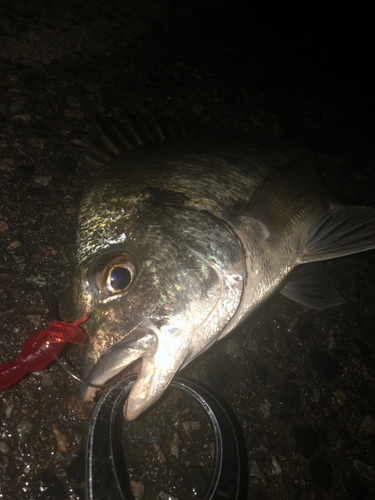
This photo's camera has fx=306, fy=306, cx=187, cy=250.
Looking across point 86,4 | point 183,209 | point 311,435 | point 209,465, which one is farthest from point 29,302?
point 86,4

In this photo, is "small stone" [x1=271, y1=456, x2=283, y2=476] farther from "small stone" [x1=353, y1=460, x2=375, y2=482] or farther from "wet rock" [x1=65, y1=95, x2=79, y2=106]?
"wet rock" [x1=65, y1=95, x2=79, y2=106]

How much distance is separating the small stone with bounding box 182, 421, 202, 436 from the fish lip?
61cm

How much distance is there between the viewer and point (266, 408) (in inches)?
78.1

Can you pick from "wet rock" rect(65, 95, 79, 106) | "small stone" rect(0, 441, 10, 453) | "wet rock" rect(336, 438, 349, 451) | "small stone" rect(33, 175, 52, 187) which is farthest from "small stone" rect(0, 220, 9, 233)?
"wet rock" rect(336, 438, 349, 451)

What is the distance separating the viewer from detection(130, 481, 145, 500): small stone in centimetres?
154

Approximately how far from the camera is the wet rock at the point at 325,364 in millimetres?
2236

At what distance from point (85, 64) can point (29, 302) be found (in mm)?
2655

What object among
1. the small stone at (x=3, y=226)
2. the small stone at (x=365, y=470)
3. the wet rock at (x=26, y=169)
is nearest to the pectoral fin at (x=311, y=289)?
the small stone at (x=365, y=470)

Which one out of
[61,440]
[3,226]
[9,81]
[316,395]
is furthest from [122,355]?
[9,81]

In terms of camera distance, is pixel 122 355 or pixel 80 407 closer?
pixel 122 355

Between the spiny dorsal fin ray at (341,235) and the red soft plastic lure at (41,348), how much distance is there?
173 cm

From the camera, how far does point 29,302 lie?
188cm

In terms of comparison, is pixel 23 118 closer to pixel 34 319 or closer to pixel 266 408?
pixel 34 319

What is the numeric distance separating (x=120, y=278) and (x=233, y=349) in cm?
100
